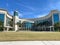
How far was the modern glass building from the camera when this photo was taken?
68.2 meters

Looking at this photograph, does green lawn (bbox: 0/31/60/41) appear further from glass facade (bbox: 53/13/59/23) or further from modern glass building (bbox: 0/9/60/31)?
glass facade (bbox: 53/13/59/23)

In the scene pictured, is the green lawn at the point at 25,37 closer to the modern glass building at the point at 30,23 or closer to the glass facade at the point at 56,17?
the modern glass building at the point at 30,23

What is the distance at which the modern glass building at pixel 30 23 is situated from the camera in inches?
2687

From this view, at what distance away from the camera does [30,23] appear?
294ft

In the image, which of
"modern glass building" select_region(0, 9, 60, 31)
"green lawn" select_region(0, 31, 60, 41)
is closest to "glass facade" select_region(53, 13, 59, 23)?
"modern glass building" select_region(0, 9, 60, 31)

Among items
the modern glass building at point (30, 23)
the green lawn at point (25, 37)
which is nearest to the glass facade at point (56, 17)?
the modern glass building at point (30, 23)

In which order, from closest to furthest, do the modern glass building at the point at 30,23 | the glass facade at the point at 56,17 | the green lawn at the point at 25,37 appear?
the green lawn at the point at 25,37
the modern glass building at the point at 30,23
the glass facade at the point at 56,17

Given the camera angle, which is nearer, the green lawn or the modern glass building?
the green lawn

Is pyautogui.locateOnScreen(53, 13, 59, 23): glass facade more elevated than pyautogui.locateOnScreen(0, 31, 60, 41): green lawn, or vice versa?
pyautogui.locateOnScreen(53, 13, 59, 23): glass facade

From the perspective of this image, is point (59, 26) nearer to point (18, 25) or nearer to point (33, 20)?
point (18, 25)

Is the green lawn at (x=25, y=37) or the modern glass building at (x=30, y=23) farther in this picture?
the modern glass building at (x=30, y=23)

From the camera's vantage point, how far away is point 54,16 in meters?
70.3

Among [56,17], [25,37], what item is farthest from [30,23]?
[25,37]

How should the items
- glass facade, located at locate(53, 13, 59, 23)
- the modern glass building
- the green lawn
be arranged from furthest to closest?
glass facade, located at locate(53, 13, 59, 23) → the modern glass building → the green lawn
